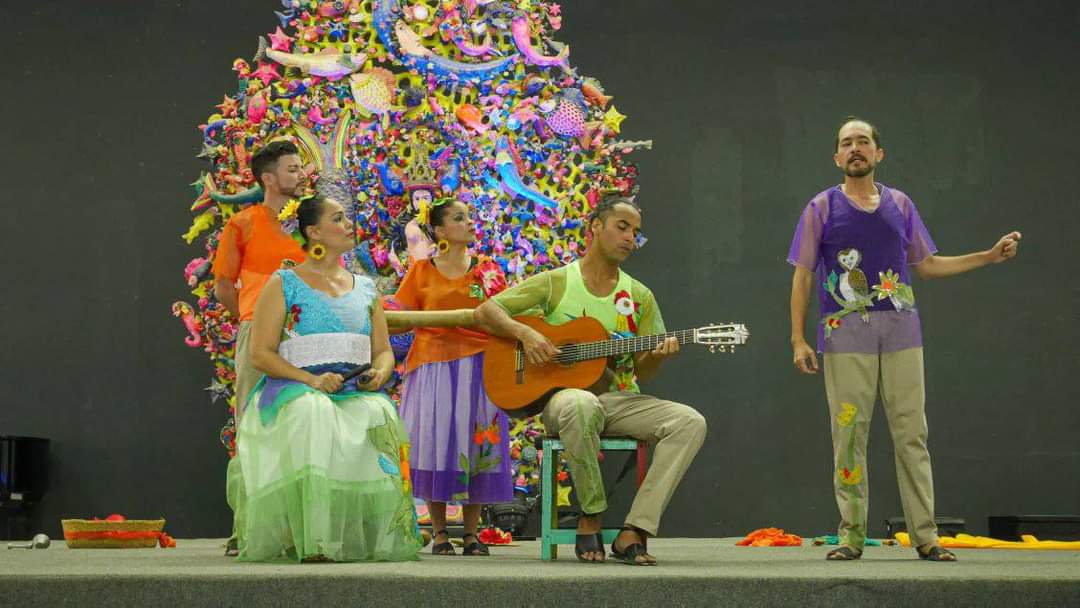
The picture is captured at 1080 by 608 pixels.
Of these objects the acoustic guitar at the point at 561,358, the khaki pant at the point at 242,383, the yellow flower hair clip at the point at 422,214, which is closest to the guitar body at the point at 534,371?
the acoustic guitar at the point at 561,358

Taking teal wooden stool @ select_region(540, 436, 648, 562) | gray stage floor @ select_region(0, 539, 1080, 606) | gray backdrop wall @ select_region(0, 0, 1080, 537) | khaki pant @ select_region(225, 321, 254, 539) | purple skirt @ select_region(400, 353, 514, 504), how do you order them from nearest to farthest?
1. gray stage floor @ select_region(0, 539, 1080, 606)
2. teal wooden stool @ select_region(540, 436, 648, 562)
3. khaki pant @ select_region(225, 321, 254, 539)
4. purple skirt @ select_region(400, 353, 514, 504)
5. gray backdrop wall @ select_region(0, 0, 1080, 537)

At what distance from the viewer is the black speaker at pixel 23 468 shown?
5906 mm

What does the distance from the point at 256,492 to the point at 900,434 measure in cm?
206

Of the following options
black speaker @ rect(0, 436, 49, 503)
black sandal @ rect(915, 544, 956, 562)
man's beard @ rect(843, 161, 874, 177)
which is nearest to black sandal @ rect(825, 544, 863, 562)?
black sandal @ rect(915, 544, 956, 562)

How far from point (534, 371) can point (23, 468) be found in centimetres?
328

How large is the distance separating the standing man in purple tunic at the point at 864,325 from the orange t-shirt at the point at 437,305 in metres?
1.29

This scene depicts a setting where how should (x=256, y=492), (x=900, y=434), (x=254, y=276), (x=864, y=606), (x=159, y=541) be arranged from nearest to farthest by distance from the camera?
(x=864, y=606) < (x=256, y=492) < (x=900, y=434) < (x=254, y=276) < (x=159, y=541)

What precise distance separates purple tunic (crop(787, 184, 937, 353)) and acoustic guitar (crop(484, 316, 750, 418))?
0.42 m

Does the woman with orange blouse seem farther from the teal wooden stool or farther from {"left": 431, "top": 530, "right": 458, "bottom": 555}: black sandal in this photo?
the teal wooden stool

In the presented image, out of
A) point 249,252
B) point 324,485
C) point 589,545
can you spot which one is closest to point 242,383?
point 249,252

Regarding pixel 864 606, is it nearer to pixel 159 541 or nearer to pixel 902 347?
pixel 902 347

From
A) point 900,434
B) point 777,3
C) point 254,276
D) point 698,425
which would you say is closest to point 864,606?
point 698,425

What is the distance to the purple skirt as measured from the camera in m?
4.63

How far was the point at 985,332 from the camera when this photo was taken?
6473mm
